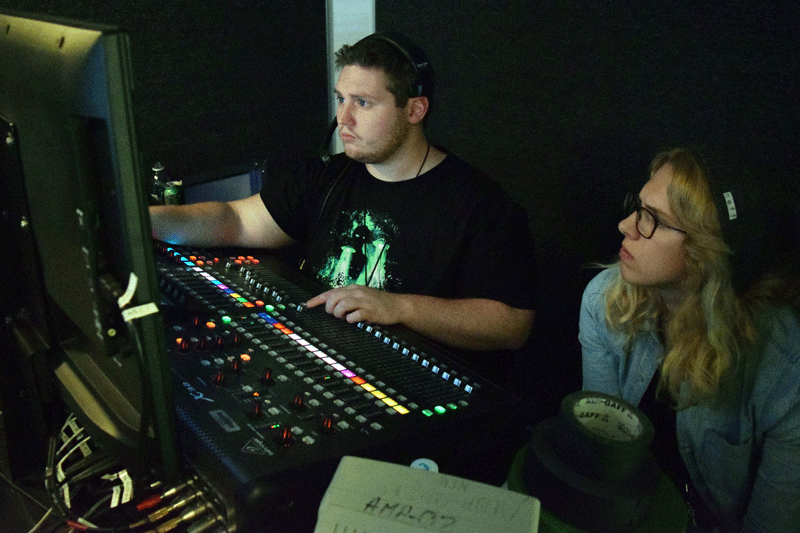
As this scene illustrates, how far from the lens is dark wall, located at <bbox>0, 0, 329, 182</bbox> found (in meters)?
1.61

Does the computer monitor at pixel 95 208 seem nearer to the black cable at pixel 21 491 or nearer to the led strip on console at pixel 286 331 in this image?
the black cable at pixel 21 491

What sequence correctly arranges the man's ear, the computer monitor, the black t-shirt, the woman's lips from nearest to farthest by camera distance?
the computer monitor → the woman's lips → the black t-shirt → the man's ear

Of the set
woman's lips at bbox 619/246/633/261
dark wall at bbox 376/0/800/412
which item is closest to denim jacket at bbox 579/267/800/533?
woman's lips at bbox 619/246/633/261

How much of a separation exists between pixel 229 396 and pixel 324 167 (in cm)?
95

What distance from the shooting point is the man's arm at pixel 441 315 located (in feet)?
3.35

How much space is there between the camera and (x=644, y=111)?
1360 mm

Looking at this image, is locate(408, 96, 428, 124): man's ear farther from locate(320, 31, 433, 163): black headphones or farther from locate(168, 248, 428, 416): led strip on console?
locate(168, 248, 428, 416): led strip on console

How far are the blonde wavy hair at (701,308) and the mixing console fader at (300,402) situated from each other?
413 mm

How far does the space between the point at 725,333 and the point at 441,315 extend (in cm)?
48

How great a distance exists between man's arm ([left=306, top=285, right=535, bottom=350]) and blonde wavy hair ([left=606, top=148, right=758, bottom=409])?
0.31 meters

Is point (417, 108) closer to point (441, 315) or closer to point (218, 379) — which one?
point (441, 315)

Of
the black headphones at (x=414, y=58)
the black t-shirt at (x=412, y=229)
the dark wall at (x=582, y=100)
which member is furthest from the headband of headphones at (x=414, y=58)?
the dark wall at (x=582, y=100)

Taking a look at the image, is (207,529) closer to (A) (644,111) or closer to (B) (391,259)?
(B) (391,259)

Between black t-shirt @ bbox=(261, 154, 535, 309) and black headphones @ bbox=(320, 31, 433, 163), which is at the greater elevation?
black headphones @ bbox=(320, 31, 433, 163)
